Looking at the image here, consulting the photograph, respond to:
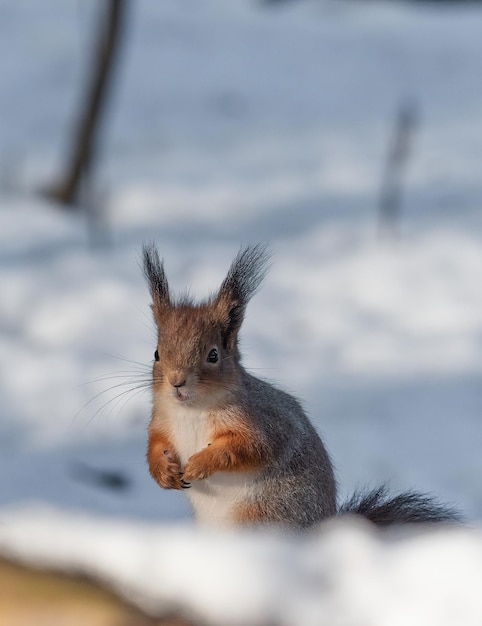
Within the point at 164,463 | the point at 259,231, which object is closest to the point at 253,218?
the point at 259,231

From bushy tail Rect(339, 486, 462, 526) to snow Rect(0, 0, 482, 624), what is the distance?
0.64 m

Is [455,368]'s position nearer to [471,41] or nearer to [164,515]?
[164,515]

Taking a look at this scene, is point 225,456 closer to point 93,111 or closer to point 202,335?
point 202,335

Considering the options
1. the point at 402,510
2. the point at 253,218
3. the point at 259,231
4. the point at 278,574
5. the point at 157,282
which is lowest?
the point at 278,574

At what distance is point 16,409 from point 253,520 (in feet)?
11.0

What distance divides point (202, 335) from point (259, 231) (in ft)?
17.3

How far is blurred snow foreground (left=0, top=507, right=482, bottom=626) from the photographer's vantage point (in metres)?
1.23

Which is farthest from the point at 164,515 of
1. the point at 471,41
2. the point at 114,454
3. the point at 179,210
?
the point at 471,41

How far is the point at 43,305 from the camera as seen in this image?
19.6 feet

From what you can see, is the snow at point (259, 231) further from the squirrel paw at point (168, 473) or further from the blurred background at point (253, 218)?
the squirrel paw at point (168, 473)

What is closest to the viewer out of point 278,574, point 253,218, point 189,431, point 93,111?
point 278,574

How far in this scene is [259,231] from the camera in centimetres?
714

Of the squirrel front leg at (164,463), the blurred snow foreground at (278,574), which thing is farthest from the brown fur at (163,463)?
the blurred snow foreground at (278,574)

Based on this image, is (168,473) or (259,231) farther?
(259,231)
